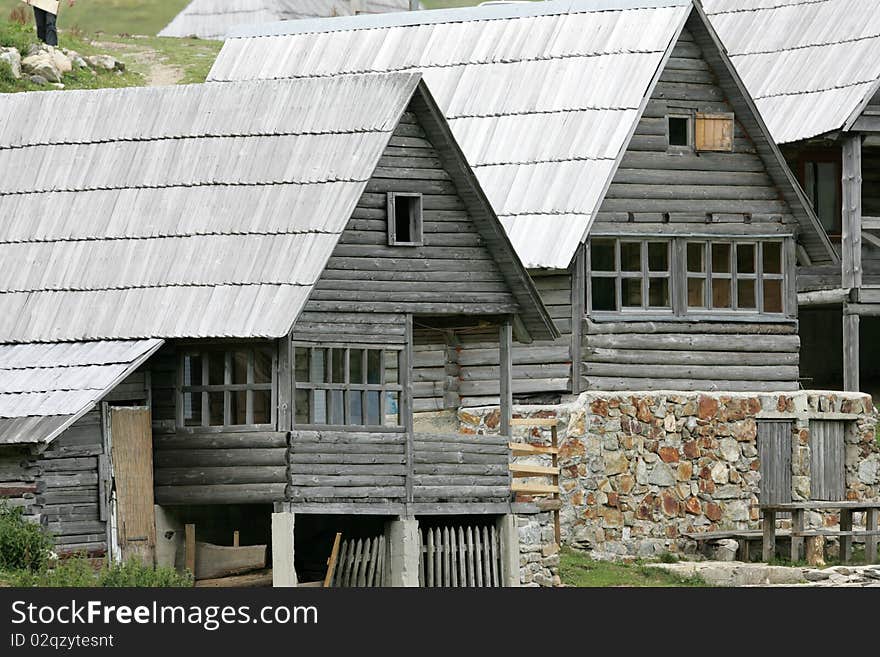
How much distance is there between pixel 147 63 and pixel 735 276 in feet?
82.9

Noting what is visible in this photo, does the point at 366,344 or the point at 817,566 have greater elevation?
the point at 366,344

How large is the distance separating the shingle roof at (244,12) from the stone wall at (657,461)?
Answer: 32.4m

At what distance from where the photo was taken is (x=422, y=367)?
140ft

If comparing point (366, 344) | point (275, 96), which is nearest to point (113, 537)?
point (366, 344)

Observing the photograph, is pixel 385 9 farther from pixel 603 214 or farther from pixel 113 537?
pixel 113 537

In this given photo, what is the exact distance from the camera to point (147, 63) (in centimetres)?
6512

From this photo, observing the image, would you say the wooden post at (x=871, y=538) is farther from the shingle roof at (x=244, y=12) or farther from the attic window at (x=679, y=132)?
the shingle roof at (x=244, y=12)

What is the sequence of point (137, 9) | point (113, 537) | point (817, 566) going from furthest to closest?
point (137, 9) < point (817, 566) < point (113, 537)

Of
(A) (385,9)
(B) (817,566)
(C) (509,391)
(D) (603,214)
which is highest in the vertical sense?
(A) (385,9)

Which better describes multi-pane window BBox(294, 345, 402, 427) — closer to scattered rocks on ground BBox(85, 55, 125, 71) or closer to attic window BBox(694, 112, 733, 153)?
A: attic window BBox(694, 112, 733, 153)

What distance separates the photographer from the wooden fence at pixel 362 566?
1448 inches

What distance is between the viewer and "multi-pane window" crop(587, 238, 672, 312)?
42.6 meters

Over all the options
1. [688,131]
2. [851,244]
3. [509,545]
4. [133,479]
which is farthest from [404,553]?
[851,244]

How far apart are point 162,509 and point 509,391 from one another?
5.49 m
